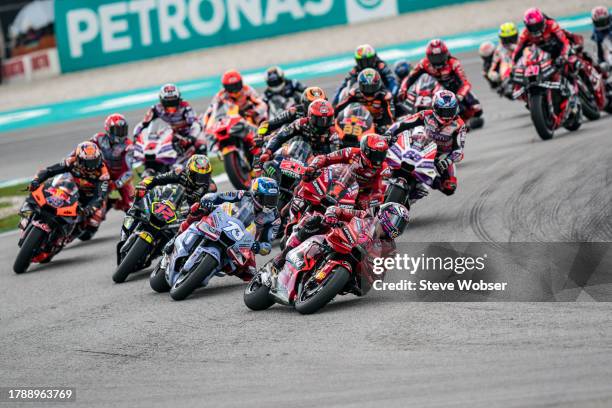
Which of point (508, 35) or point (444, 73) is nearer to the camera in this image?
point (444, 73)

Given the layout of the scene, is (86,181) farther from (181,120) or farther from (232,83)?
(232,83)

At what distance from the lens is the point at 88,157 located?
46.7 feet

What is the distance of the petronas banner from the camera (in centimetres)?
3075

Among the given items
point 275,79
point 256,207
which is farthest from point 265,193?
point 275,79

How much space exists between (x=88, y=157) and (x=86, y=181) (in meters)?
0.46

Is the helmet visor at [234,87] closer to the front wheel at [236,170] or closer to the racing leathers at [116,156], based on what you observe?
the front wheel at [236,170]

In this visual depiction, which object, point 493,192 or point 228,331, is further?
point 493,192

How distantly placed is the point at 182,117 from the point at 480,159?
4910mm

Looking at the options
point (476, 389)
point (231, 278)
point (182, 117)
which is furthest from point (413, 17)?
point (476, 389)

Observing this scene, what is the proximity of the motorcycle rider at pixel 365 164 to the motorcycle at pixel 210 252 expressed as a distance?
43.4 inches

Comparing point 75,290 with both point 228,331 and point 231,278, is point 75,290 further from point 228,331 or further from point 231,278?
point 228,331

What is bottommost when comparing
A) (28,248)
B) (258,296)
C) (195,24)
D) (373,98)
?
(28,248)

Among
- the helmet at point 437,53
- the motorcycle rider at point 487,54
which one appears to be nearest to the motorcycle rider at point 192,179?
the helmet at point 437,53

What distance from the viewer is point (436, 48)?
17.6 meters
